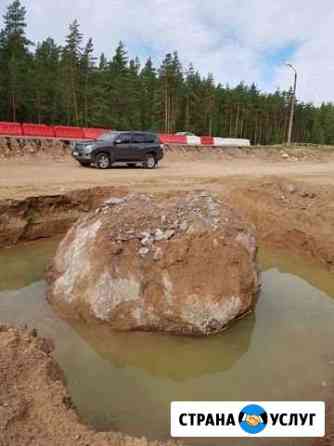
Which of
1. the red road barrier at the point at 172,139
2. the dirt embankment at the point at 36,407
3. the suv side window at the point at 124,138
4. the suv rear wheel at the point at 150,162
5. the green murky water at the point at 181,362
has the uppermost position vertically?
the red road barrier at the point at 172,139

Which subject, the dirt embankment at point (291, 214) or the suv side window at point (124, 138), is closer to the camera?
the dirt embankment at point (291, 214)

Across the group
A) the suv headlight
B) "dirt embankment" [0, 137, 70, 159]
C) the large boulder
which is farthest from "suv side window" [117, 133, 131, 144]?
the large boulder

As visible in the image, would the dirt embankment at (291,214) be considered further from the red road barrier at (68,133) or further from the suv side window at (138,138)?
the red road barrier at (68,133)

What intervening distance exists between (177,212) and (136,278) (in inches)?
58.7

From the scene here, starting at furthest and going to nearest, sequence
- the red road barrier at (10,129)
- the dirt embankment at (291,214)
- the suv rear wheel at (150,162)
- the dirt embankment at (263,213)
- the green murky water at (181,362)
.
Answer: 1. the red road barrier at (10,129)
2. the suv rear wheel at (150,162)
3. the dirt embankment at (291,214)
4. the dirt embankment at (263,213)
5. the green murky water at (181,362)

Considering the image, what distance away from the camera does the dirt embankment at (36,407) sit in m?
2.90

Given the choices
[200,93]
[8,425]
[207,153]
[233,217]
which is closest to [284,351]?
[233,217]

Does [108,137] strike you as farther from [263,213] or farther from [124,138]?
[263,213]

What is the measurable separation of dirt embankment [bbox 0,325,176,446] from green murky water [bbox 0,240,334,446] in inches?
35.0

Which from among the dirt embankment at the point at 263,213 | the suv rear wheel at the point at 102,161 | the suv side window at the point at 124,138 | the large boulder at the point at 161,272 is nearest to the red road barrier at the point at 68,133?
the suv side window at the point at 124,138

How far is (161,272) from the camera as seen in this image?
6.11m

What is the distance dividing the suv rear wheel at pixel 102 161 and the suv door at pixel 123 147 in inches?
17.5

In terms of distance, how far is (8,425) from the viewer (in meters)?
2.90

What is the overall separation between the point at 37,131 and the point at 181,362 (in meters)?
20.9
